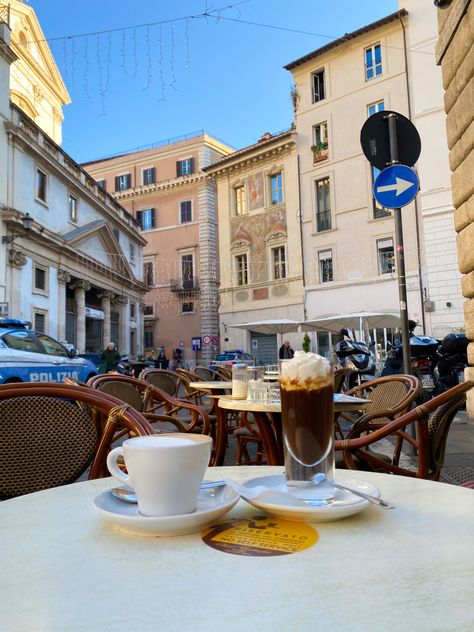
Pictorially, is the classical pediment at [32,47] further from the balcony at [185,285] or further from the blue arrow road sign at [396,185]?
the blue arrow road sign at [396,185]

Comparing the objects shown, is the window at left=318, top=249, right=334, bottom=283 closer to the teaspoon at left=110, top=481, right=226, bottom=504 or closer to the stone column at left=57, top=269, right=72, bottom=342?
the stone column at left=57, top=269, right=72, bottom=342

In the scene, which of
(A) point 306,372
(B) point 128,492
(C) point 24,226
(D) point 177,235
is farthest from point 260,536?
(D) point 177,235

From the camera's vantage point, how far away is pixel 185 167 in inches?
1315

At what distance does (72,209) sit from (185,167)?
13690 mm

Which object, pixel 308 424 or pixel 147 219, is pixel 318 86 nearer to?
pixel 147 219

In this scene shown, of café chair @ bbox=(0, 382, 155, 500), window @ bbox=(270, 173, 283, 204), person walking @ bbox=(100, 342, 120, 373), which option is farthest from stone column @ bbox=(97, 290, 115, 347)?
café chair @ bbox=(0, 382, 155, 500)

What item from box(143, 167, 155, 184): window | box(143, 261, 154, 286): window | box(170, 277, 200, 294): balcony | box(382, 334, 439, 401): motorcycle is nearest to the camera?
box(382, 334, 439, 401): motorcycle

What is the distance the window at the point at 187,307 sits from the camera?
3212 cm

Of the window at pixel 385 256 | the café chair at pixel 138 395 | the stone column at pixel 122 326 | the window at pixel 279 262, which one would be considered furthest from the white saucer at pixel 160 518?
the stone column at pixel 122 326

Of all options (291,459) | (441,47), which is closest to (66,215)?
(441,47)

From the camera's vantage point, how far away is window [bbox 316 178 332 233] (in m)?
22.0

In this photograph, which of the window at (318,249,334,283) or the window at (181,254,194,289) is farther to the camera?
the window at (181,254,194,289)

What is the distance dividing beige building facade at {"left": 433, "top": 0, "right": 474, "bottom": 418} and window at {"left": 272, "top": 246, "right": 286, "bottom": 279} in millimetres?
18103

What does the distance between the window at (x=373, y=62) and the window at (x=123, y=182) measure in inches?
778
